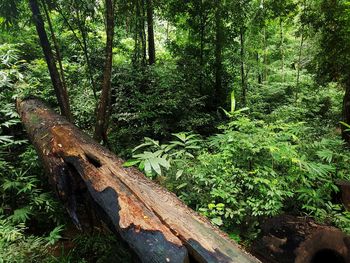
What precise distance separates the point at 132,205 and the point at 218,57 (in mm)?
6825

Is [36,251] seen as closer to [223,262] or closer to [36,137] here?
[36,137]

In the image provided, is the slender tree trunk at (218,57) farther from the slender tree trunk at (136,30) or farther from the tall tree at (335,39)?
the tall tree at (335,39)

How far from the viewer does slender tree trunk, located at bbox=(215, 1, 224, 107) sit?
797 cm

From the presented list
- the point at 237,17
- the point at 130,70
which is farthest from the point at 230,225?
the point at 237,17

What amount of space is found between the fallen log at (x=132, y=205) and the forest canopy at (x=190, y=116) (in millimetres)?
407

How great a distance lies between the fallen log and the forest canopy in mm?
407

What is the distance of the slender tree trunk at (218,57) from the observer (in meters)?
7.97

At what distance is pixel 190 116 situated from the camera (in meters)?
7.05

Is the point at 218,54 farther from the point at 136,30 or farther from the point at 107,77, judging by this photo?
the point at 107,77

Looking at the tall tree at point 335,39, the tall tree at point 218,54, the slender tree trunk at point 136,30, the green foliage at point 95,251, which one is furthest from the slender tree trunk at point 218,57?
the green foliage at point 95,251

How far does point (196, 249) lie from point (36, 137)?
3.47 m

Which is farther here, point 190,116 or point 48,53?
point 190,116

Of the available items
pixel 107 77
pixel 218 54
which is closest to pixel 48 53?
pixel 107 77

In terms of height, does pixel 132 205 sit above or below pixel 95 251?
above
